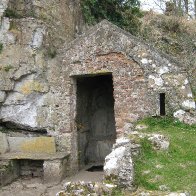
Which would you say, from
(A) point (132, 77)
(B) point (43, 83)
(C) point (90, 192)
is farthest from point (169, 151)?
(B) point (43, 83)

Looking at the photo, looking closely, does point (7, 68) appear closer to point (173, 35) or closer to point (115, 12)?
point (115, 12)

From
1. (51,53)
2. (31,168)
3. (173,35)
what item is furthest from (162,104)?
(173,35)

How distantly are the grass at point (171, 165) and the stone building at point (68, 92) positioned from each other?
4.48 feet

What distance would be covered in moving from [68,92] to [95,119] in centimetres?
264

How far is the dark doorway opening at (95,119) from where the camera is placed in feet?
36.7

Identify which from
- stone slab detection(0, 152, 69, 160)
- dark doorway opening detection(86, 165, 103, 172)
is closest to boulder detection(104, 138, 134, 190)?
stone slab detection(0, 152, 69, 160)

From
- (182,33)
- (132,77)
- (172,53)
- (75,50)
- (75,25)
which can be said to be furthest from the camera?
(182,33)

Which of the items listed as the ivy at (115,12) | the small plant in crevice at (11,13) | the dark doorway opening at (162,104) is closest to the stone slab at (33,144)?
the dark doorway opening at (162,104)

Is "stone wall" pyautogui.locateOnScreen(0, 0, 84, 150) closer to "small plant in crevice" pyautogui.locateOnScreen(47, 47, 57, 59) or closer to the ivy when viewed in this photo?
"small plant in crevice" pyautogui.locateOnScreen(47, 47, 57, 59)

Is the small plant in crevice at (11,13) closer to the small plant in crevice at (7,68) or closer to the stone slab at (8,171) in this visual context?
the small plant in crevice at (7,68)

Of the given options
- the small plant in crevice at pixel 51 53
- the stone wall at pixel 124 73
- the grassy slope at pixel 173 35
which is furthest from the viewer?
the grassy slope at pixel 173 35

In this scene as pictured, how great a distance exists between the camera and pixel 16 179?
Answer: 966cm

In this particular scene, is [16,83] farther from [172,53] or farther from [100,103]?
[172,53]

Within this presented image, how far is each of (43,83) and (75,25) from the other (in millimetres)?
2549
